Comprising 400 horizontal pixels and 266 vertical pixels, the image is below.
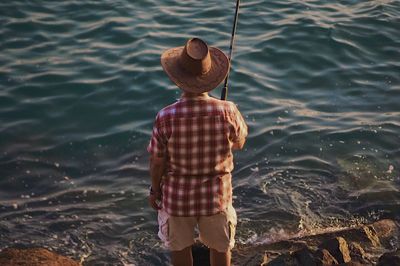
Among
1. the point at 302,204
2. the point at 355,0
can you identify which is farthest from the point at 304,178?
the point at 355,0

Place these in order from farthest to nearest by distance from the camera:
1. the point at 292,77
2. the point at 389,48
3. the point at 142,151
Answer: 1. the point at 389,48
2. the point at 292,77
3. the point at 142,151

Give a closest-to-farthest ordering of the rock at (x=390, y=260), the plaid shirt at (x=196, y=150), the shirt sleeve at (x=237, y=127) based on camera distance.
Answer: the plaid shirt at (x=196, y=150) → the shirt sleeve at (x=237, y=127) → the rock at (x=390, y=260)

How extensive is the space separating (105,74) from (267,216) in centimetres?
421

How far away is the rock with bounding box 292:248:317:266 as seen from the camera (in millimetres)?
5164

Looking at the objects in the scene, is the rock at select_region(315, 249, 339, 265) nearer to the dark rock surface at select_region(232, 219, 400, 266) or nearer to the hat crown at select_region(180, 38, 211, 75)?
the dark rock surface at select_region(232, 219, 400, 266)

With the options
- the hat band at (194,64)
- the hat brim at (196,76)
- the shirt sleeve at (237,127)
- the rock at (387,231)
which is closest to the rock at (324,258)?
the rock at (387,231)

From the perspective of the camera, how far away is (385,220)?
21.7ft

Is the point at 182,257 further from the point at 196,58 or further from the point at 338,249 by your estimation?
the point at 196,58

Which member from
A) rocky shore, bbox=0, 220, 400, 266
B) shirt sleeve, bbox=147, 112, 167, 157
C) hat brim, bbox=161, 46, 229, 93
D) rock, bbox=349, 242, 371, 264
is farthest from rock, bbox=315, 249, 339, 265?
hat brim, bbox=161, 46, 229, 93

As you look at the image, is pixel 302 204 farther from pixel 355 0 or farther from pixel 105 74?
pixel 355 0

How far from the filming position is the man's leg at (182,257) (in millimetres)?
4816

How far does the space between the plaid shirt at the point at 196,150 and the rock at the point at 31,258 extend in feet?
4.21

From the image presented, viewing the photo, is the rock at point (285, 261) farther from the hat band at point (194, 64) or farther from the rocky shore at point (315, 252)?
the hat band at point (194, 64)

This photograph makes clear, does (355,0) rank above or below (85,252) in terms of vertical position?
above
